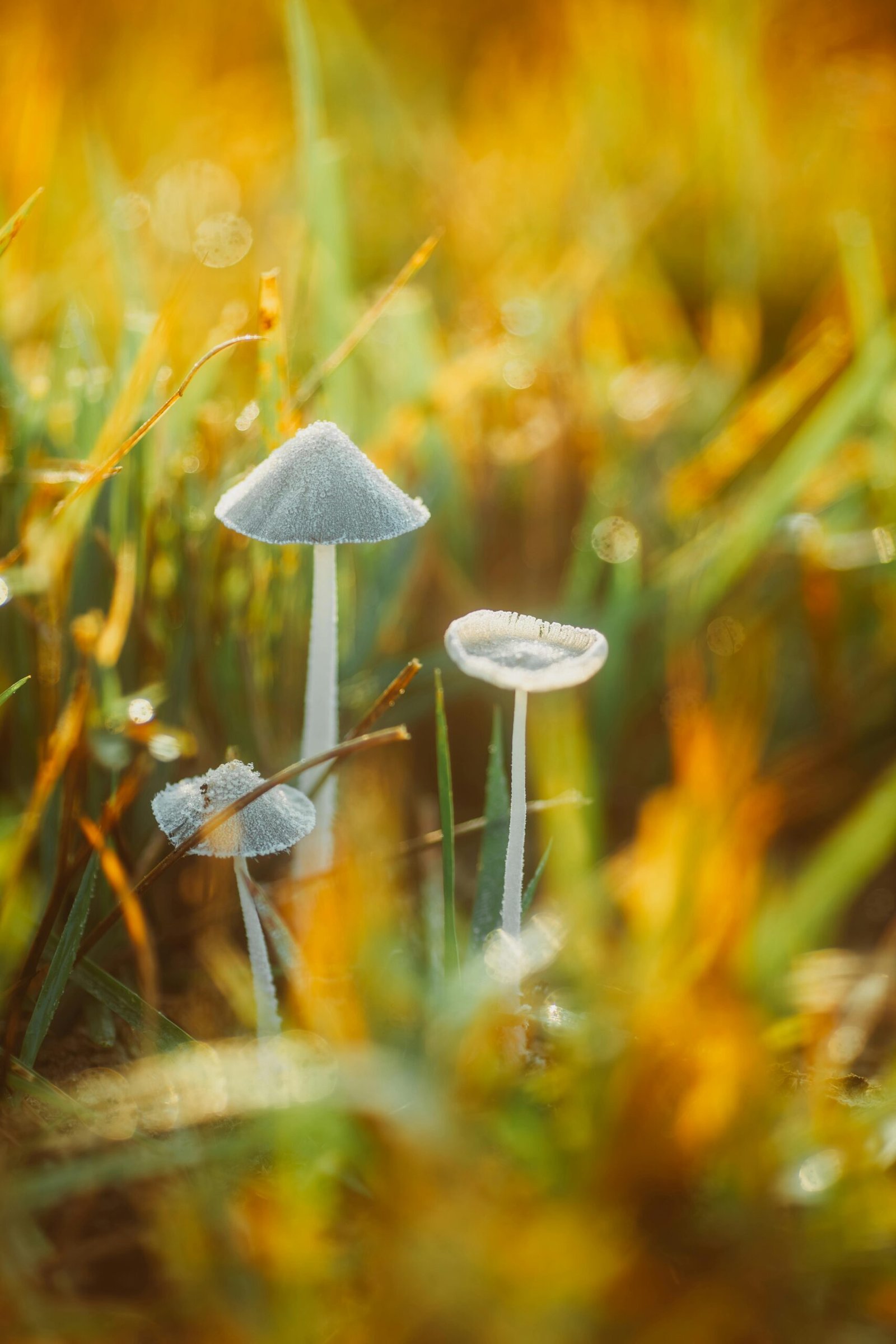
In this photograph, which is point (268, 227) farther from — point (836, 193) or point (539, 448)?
point (836, 193)

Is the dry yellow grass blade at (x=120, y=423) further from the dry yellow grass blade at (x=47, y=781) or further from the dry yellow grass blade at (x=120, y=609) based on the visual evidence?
the dry yellow grass blade at (x=47, y=781)

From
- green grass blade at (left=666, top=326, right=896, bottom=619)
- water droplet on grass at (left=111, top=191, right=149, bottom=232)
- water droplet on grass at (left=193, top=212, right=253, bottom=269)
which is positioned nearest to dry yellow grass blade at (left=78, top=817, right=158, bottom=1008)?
green grass blade at (left=666, top=326, right=896, bottom=619)

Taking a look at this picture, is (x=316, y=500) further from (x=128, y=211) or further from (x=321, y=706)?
(x=128, y=211)

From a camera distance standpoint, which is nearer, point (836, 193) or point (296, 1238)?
point (296, 1238)

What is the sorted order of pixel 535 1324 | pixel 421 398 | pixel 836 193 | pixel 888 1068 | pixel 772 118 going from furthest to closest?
1. pixel 772 118
2. pixel 836 193
3. pixel 421 398
4. pixel 888 1068
5. pixel 535 1324

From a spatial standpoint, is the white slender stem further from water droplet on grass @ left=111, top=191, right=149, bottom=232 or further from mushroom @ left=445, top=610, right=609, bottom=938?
water droplet on grass @ left=111, top=191, right=149, bottom=232

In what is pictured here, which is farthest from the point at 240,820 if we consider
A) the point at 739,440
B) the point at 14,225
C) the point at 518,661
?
the point at 739,440

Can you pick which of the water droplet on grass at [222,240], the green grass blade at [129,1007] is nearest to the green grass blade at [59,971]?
the green grass blade at [129,1007]

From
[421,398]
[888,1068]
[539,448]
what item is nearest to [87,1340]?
[888,1068]
